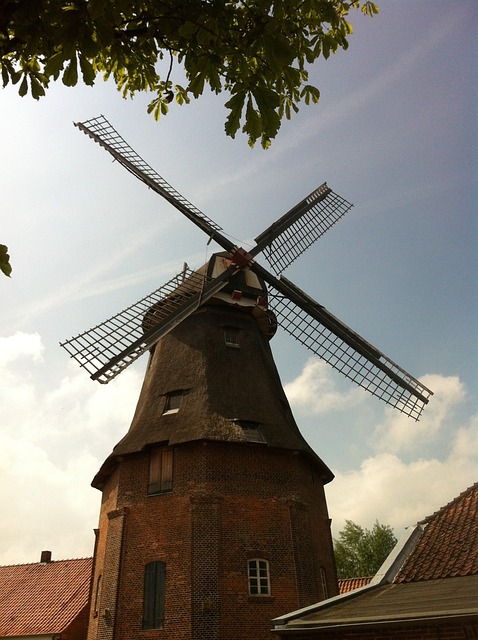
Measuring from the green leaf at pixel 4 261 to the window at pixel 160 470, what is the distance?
38.1ft

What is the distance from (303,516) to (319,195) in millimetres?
14503

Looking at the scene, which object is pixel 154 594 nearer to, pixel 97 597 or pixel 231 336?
pixel 97 597

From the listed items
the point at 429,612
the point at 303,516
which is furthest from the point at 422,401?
the point at 429,612

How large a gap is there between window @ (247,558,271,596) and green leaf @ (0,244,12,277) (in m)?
11.9

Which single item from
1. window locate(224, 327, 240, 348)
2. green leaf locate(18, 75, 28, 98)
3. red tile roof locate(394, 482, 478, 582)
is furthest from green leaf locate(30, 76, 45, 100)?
window locate(224, 327, 240, 348)

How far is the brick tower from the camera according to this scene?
12.9 metres

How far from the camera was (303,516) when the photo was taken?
14625 millimetres

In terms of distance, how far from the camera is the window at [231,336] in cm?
1765

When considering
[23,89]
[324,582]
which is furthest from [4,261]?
[324,582]

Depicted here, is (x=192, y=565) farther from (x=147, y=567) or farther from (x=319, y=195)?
(x=319, y=195)

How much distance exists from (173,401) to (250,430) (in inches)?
105

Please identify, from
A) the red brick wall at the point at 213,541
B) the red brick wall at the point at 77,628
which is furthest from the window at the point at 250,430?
the red brick wall at the point at 77,628

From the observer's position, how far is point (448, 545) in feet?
34.4

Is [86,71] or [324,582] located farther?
[324,582]
